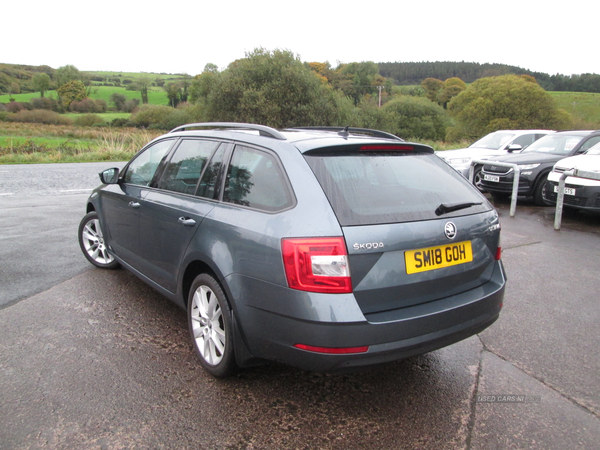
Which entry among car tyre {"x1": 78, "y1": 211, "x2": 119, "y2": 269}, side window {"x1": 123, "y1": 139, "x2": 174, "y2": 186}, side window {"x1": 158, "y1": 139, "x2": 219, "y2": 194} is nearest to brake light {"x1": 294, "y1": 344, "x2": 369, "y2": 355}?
side window {"x1": 158, "y1": 139, "x2": 219, "y2": 194}

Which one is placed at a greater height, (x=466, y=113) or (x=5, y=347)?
(x=5, y=347)

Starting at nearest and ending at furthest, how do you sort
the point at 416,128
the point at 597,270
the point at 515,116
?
the point at 597,270, the point at 515,116, the point at 416,128

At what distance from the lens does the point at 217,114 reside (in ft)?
148

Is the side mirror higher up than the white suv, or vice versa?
the side mirror

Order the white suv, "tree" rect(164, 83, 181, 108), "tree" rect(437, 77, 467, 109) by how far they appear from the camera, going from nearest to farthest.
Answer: the white suv
"tree" rect(164, 83, 181, 108)
"tree" rect(437, 77, 467, 109)

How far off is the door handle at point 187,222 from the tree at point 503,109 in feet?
224

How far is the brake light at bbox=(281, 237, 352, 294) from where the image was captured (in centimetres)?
233

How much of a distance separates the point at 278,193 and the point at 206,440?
1405 millimetres

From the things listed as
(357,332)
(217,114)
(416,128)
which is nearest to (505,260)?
(357,332)

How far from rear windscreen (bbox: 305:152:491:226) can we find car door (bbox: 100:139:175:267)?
6.48ft

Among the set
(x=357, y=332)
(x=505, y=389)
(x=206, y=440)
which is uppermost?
(x=357, y=332)

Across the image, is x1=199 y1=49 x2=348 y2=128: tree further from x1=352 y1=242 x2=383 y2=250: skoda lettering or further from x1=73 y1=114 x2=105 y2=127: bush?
x1=352 y1=242 x2=383 y2=250: skoda lettering

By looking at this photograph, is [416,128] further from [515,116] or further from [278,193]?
[278,193]

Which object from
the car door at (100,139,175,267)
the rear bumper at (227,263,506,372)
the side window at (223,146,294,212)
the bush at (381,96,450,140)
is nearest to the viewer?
the rear bumper at (227,263,506,372)
